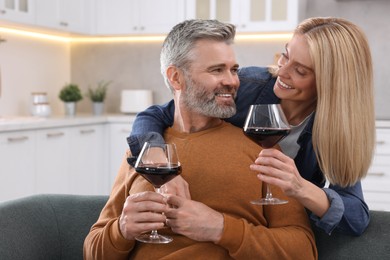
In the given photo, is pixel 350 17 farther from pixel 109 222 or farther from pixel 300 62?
pixel 109 222

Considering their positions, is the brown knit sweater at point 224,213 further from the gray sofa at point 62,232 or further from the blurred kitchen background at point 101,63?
the blurred kitchen background at point 101,63

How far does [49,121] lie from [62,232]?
8.25 ft

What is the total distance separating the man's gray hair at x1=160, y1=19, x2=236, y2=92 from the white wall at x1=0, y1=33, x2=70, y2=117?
3.23m

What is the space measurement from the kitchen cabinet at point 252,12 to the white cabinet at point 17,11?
50.8 inches

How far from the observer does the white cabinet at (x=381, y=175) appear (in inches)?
182

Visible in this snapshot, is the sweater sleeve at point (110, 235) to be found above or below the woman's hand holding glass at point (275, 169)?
below

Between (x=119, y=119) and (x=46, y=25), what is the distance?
94 centimetres

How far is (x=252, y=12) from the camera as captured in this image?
5.24 metres

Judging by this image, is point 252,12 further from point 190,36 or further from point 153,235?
point 153,235

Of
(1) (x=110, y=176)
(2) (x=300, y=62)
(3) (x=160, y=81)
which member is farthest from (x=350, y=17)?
(2) (x=300, y=62)

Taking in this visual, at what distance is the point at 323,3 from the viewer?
5.39m

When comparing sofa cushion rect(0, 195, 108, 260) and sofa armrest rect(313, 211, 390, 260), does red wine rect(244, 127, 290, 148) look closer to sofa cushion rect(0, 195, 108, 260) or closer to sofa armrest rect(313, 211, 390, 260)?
sofa armrest rect(313, 211, 390, 260)

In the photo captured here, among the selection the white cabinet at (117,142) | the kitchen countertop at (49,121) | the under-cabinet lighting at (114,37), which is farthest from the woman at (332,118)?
the under-cabinet lighting at (114,37)

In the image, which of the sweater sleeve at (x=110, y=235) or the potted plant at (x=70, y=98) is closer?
the sweater sleeve at (x=110, y=235)
